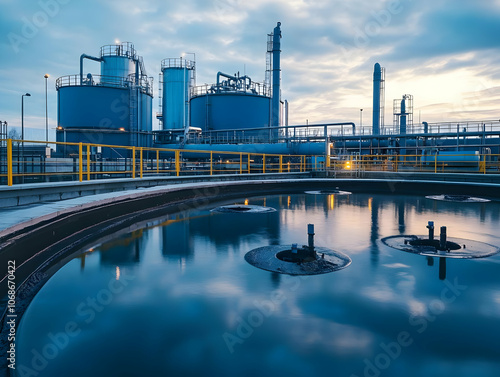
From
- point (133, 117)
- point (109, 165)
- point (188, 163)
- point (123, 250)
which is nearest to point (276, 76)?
point (133, 117)

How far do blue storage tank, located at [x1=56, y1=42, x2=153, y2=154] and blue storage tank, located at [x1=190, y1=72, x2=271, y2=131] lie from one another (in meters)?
5.71

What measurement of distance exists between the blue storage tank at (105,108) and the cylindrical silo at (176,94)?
5142mm

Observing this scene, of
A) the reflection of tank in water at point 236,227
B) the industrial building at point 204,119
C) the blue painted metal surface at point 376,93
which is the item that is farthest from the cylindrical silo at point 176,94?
the reflection of tank in water at point 236,227

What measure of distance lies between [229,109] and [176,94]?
7.52 m

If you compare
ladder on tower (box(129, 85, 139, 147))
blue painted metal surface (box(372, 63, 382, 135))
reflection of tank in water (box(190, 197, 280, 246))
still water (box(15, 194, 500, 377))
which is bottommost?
still water (box(15, 194, 500, 377))

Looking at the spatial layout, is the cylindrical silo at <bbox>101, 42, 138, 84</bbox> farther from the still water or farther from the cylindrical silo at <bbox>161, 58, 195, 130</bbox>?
the still water

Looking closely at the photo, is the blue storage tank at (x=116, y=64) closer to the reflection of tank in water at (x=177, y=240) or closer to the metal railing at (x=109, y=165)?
the metal railing at (x=109, y=165)

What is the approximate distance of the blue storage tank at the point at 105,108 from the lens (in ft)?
104

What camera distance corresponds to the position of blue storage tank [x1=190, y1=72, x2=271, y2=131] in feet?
118

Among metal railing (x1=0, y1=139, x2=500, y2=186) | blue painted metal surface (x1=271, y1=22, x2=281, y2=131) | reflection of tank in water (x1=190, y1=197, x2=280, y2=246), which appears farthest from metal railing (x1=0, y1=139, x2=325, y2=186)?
blue painted metal surface (x1=271, y1=22, x2=281, y2=131)

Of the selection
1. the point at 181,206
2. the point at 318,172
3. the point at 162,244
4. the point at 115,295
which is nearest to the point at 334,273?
the point at 115,295

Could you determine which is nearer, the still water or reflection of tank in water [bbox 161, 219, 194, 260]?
the still water

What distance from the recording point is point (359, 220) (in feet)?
27.1

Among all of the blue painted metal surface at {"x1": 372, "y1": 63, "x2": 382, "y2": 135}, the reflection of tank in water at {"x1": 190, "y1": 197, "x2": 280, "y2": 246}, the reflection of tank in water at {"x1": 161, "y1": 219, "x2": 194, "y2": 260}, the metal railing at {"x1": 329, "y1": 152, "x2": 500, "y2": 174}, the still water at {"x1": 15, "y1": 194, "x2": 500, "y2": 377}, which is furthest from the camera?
the blue painted metal surface at {"x1": 372, "y1": 63, "x2": 382, "y2": 135}
